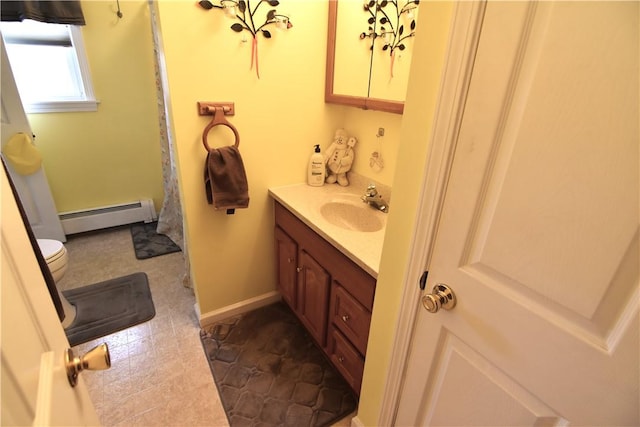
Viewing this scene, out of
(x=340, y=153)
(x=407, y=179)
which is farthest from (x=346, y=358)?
(x=340, y=153)

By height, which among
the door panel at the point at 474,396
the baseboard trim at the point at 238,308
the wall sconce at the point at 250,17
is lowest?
the baseboard trim at the point at 238,308

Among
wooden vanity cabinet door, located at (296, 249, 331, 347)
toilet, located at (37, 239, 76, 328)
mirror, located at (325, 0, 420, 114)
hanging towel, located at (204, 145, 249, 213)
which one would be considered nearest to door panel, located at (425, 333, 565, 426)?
wooden vanity cabinet door, located at (296, 249, 331, 347)

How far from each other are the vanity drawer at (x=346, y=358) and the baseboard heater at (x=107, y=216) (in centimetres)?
237

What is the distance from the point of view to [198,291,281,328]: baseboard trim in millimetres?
1862

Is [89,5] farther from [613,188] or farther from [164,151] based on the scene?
[613,188]

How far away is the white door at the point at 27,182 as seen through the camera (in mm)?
2109

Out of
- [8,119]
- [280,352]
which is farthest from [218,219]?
[8,119]

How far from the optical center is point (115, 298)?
206 cm

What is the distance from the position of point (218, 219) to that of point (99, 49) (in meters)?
1.89

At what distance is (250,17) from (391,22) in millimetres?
633

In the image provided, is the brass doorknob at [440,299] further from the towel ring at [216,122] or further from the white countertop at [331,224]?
the towel ring at [216,122]

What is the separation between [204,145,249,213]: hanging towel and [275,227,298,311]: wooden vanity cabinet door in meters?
0.33

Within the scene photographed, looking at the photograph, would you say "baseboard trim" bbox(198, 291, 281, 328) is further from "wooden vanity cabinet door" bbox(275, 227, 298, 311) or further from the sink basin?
the sink basin

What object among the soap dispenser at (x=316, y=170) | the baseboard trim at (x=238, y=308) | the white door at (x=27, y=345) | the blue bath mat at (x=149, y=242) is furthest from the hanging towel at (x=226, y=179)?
the blue bath mat at (x=149, y=242)
